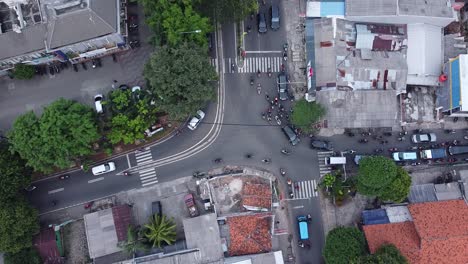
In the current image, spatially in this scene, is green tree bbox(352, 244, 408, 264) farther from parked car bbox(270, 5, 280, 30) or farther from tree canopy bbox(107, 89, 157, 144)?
parked car bbox(270, 5, 280, 30)

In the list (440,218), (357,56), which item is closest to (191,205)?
(357,56)

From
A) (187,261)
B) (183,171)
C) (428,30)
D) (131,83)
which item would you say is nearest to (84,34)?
(131,83)

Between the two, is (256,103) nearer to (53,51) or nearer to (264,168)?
(264,168)

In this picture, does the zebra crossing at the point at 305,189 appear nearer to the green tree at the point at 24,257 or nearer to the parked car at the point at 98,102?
the parked car at the point at 98,102

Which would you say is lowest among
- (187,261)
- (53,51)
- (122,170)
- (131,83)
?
(187,261)

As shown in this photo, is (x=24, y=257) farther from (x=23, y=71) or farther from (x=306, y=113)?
(x=306, y=113)
